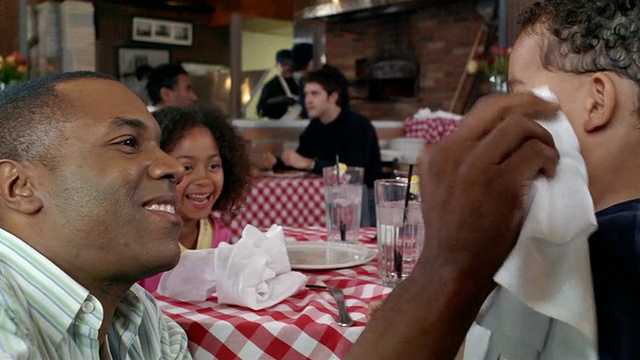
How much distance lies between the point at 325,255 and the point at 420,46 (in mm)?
6535

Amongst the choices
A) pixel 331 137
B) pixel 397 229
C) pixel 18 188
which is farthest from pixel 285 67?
pixel 18 188

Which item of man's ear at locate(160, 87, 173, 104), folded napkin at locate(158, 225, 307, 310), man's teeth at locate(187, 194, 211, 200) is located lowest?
folded napkin at locate(158, 225, 307, 310)

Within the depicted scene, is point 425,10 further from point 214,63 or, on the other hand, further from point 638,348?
point 638,348

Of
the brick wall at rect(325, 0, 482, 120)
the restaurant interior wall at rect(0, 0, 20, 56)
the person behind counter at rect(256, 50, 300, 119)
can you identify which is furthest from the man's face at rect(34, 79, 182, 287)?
the brick wall at rect(325, 0, 482, 120)

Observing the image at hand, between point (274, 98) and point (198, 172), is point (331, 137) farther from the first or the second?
point (274, 98)

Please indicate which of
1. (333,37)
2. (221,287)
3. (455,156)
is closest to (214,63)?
(333,37)

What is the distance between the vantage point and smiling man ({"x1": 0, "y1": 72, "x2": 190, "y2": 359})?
2.48 feet

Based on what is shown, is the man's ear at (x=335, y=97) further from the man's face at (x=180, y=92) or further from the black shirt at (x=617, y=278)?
the black shirt at (x=617, y=278)

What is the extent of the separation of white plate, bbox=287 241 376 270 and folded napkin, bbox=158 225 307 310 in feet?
0.66

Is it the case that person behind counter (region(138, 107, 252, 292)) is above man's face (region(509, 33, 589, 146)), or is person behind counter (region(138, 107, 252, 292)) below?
below

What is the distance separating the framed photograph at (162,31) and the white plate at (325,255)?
297 inches

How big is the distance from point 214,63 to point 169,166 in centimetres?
862

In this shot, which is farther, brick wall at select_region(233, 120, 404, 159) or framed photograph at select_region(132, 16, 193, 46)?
framed photograph at select_region(132, 16, 193, 46)

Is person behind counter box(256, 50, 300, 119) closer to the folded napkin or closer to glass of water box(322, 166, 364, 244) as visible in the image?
glass of water box(322, 166, 364, 244)
